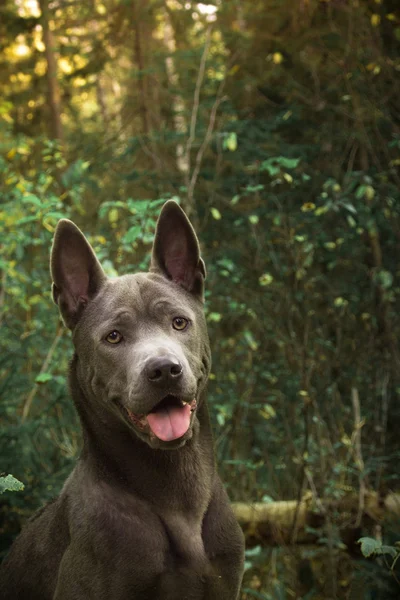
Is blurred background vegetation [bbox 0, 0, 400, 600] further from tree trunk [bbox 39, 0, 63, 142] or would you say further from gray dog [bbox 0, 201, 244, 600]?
tree trunk [bbox 39, 0, 63, 142]

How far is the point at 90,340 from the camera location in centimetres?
343

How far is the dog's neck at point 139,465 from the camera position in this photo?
10.8ft

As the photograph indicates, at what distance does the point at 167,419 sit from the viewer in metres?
3.13

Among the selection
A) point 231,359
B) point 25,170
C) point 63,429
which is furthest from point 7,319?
point 25,170

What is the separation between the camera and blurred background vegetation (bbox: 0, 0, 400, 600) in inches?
237

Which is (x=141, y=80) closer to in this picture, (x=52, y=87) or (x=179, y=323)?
(x=52, y=87)

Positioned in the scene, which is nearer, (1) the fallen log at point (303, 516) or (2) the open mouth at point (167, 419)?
(2) the open mouth at point (167, 419)

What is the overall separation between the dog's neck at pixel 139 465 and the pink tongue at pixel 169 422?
0.27m

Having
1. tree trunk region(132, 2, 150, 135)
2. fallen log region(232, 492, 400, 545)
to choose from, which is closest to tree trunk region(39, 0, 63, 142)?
tree trunk region(132, 2, 150, 135)

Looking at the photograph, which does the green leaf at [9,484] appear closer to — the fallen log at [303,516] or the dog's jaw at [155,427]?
the dog's jaw at [155,427]

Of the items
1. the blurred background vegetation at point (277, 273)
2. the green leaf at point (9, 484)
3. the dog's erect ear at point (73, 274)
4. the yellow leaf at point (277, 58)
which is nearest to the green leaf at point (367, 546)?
the green leaf at point (9, 484)

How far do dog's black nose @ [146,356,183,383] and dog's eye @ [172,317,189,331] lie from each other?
0.41 meters

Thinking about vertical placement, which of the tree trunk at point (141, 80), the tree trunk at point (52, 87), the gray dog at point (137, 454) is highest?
the gray dog at point (137, 454)

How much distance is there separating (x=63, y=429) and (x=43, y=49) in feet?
30.5
